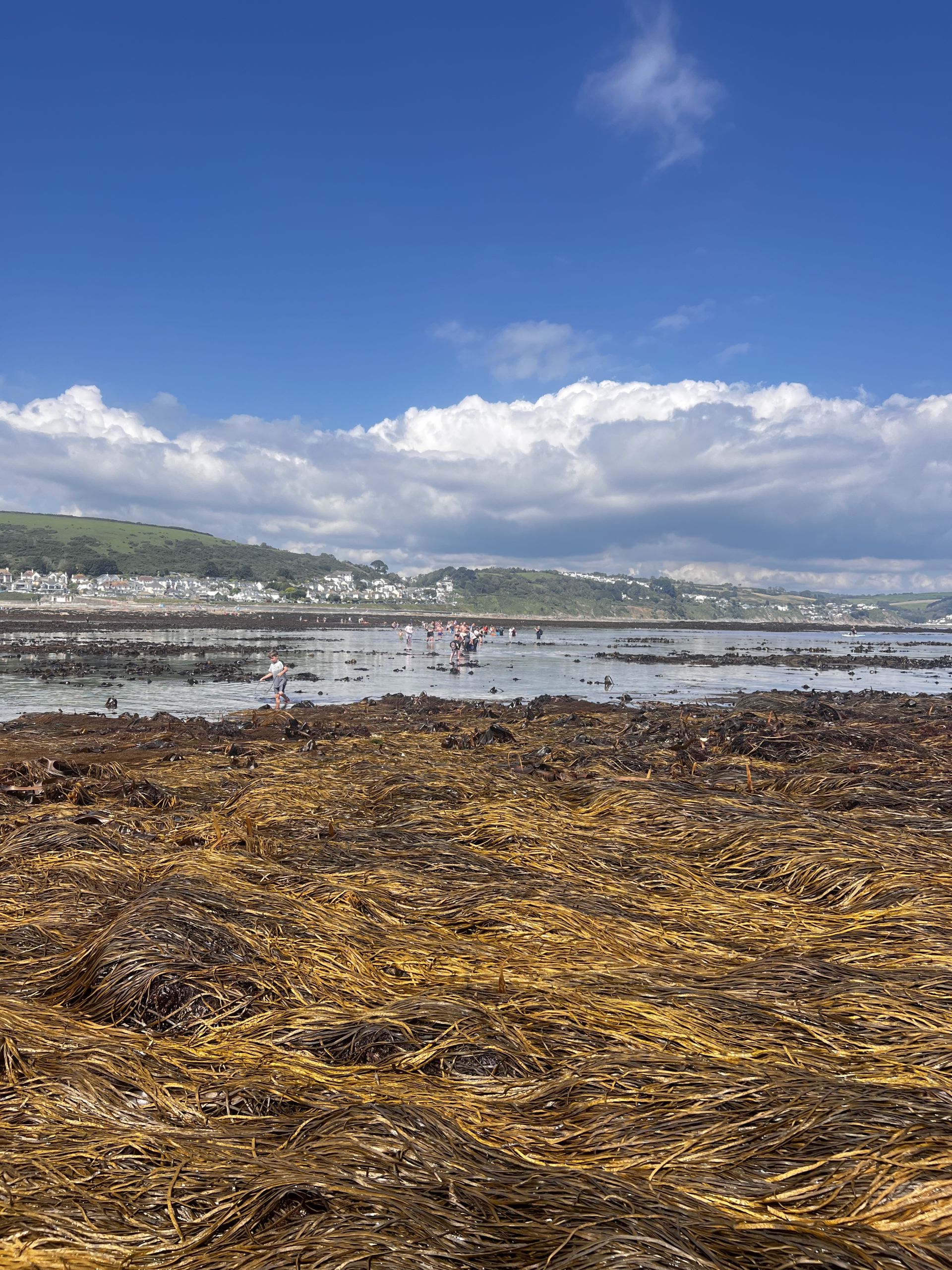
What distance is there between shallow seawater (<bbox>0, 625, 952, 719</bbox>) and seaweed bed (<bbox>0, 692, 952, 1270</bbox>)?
12.4m

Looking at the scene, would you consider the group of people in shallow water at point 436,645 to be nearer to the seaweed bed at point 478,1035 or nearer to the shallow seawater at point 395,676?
the shallow seawater at point 395,676

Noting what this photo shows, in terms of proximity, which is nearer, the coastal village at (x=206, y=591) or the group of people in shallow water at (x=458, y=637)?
the group of people in shallow water at (x=458, y=637)

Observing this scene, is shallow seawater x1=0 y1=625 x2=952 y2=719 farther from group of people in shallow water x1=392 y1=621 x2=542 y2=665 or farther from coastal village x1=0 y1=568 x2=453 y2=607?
coastal village x1=0 y1=568 x2=453 y2=607

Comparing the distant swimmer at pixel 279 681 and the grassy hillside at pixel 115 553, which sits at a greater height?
the grassy hillside at pixel 115 553

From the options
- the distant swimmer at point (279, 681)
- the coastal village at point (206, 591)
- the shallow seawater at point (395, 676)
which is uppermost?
the coastal village at point (206, 591)

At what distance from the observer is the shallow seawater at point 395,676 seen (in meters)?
19.7

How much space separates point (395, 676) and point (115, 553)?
15857 centimetres

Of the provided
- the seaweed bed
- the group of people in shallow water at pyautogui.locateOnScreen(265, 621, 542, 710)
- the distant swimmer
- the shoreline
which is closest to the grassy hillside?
the shoreline

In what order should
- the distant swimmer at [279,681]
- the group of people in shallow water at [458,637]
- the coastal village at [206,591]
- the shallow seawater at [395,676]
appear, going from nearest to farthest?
the distant swimmer at [279,681] < the shallow seawater at [395,676] < the group of people in shallow water at [458,637] < the coastal village at [206,591]

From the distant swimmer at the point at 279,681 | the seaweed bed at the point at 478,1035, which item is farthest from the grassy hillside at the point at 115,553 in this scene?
the seaweed bed at the point at 478,1035

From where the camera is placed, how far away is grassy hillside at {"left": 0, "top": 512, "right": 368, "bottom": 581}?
145875 mm

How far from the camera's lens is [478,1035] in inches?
105

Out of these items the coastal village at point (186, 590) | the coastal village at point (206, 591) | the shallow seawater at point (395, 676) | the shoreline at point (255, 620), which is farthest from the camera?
the coastal village at point (186, 590)

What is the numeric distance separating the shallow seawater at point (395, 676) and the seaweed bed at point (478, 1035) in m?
12.4
